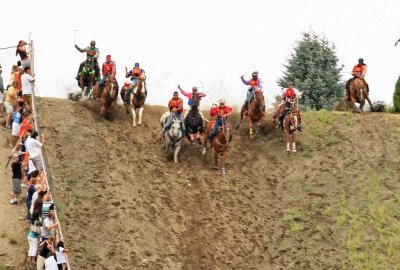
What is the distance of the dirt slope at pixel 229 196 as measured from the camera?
26141 mm

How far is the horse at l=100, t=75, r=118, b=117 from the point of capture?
33594 mm

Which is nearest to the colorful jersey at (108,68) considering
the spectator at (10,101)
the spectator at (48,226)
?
the spectator at (10,101)

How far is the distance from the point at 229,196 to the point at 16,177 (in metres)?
8.70

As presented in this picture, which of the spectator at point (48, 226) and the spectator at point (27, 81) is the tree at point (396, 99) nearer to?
the spectator at point (27, 81)

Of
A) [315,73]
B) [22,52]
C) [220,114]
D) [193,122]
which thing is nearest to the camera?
[220,114]

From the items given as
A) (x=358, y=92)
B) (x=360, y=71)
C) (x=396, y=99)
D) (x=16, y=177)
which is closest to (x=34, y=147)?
(x=16, y=177)

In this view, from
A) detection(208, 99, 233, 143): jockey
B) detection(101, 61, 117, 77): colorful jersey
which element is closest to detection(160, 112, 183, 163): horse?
detection(208, 99, 233, 143): jockey

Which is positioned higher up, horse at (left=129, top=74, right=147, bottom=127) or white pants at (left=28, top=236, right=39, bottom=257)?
horse at (left=129, top=74, right=147, bottom=127)

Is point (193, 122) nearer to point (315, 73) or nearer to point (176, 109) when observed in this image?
point (176, 109)

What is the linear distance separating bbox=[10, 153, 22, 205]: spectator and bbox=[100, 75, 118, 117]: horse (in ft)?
28.9

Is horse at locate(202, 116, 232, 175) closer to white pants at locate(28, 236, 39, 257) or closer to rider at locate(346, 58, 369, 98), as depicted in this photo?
rider at locate(346, 58, 369, 98)

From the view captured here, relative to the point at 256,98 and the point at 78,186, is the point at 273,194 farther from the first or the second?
the point at 78,186

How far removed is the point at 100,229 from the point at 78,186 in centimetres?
272

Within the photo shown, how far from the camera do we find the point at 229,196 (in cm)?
3041
